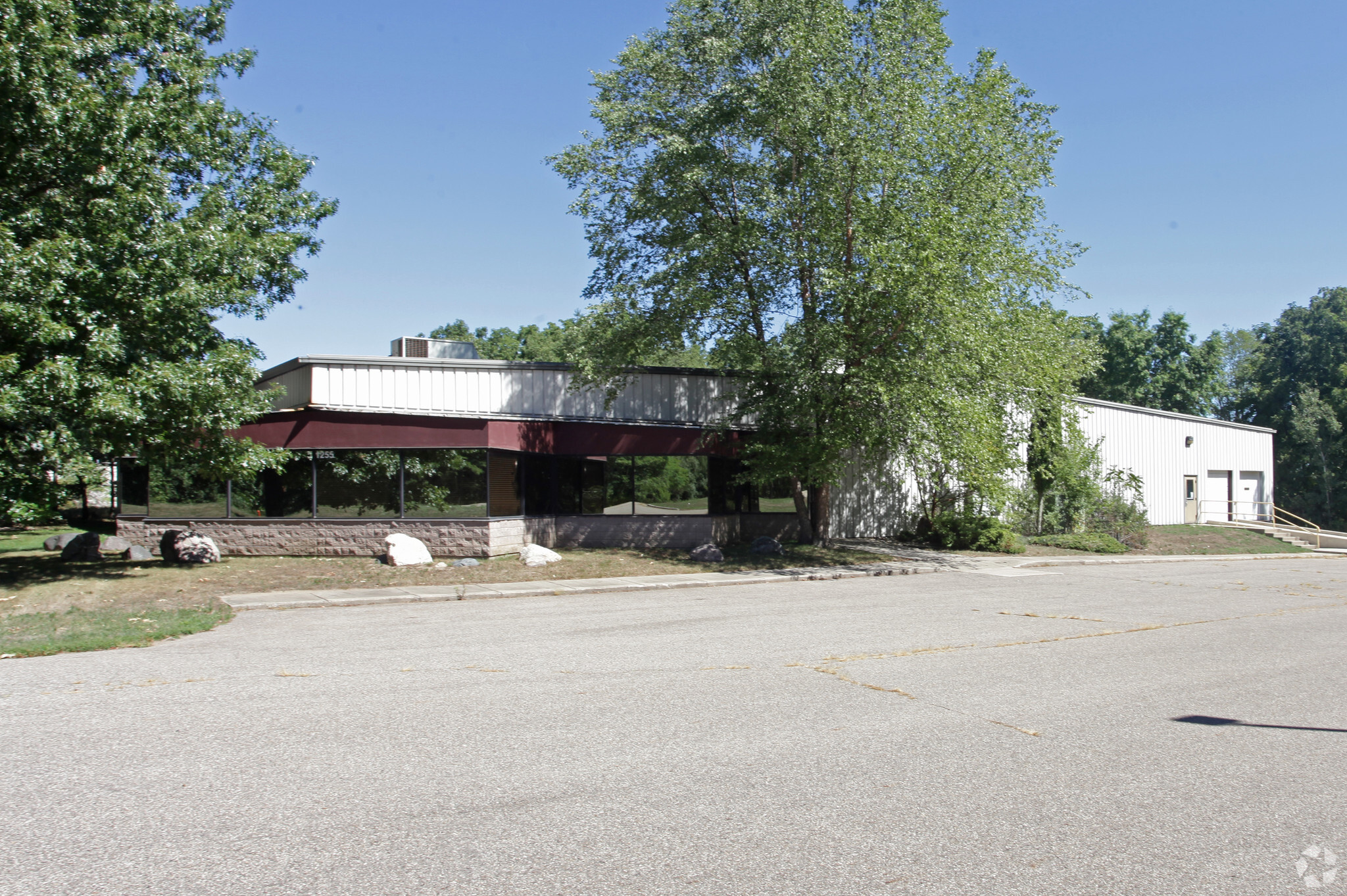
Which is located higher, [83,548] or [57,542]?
[83,548]

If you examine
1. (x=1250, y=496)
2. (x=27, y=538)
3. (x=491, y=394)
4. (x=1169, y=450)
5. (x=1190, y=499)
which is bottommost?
(x=27, y=538)

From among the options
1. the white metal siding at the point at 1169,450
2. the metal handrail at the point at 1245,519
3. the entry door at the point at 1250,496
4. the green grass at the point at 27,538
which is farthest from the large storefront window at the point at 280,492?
the entry door at the point at 1250,496

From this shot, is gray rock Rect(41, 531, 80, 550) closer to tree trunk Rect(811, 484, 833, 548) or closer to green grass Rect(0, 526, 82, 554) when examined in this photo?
green grass Rect(0, 526, 82, 554)

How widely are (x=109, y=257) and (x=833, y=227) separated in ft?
46.5

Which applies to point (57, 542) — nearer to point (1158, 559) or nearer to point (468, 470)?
point (468, 470)

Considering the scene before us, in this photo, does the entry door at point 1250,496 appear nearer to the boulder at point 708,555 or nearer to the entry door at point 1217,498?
the entry door at point 1217,498

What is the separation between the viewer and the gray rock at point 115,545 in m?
20.7

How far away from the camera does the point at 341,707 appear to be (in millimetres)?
7281

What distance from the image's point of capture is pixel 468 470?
20625mm

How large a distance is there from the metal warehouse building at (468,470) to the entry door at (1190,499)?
54.9 feet

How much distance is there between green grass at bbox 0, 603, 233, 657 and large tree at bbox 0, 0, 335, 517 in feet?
10.6

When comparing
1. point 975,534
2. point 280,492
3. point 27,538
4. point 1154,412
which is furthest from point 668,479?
point 1154,412

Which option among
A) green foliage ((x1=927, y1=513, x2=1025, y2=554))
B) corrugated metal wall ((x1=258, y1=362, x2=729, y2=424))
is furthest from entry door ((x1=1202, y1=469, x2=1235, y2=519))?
corrugated metal wall ((x1=258, y1=362, x2=729, y2=424))

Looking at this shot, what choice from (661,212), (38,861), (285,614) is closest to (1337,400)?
(661,212)
